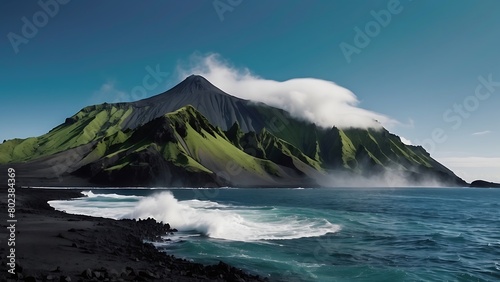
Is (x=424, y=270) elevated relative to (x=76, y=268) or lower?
lower

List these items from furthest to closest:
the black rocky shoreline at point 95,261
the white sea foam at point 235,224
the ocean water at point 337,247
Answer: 1. the white sea foam at point 235,224
2. the ocean water at point 337,247
3. the black rocky shoreline at point 95,261

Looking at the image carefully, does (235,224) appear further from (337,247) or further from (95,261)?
(95,261)

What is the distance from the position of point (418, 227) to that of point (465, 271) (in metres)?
27.3

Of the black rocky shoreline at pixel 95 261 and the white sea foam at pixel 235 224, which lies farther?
the white sea foam at pixel 235 224

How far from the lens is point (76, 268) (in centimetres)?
2022

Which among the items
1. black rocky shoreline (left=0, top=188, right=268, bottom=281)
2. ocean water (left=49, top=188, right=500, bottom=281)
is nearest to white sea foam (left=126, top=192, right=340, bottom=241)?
ocean water (left=49, top=188, right=500, bottom=281)

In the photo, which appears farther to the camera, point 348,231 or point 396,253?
Answer: point 348,231

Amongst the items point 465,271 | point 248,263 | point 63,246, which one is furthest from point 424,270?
point 63,246

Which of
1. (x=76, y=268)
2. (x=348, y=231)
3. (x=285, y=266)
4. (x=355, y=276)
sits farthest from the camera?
(x=348, y=231)

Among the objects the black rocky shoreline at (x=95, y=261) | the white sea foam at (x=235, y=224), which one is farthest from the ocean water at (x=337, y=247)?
the black rocky shoreline at (x=95, y=261)

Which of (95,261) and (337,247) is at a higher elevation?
(95,261)

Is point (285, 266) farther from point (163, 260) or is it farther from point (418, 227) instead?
point (418, 227)

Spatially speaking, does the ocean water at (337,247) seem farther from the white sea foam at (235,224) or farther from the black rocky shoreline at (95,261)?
the black rocky shoreline at (95,261)

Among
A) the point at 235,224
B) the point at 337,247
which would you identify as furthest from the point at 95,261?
the point at 235,224
